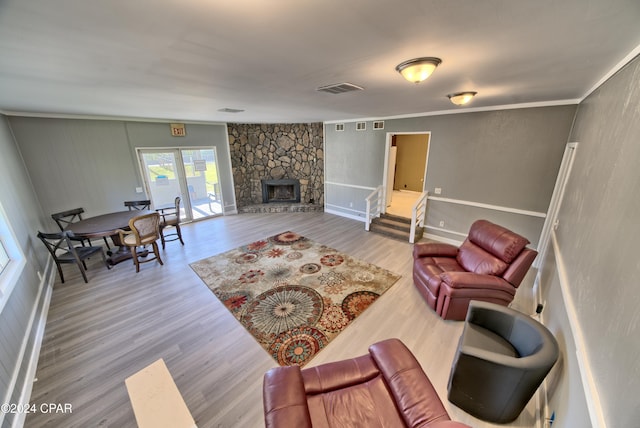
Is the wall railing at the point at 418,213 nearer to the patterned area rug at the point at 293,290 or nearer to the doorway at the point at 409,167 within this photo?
the patterned area rug at the point at 293,290

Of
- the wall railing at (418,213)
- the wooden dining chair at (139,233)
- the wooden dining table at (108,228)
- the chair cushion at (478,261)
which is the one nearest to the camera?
the chair cushion at (478,261)

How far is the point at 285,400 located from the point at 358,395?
0.54 meters

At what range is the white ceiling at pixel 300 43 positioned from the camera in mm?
1053

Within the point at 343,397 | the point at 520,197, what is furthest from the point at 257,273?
the point at 520,197

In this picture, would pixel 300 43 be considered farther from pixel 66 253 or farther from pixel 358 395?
pixel 66 253

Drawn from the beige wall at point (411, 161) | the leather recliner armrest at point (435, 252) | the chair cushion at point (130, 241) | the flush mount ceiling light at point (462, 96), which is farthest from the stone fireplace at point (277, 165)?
the flush mount ceiling light at point (462, 96)

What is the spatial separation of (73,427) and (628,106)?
4.66 meters

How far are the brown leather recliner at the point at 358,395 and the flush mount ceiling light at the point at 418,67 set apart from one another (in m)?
2.12

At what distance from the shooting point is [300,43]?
143 cm

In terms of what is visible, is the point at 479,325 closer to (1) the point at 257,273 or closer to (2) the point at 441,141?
(1) the point at 257,273

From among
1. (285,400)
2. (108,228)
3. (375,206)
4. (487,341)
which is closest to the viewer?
(285,400)

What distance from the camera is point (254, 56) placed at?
164 cm

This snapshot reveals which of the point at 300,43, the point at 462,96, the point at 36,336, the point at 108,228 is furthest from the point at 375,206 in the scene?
the point at 36,336

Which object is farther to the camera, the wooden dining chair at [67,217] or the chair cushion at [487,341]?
the wooden dining chair at [67,217]
